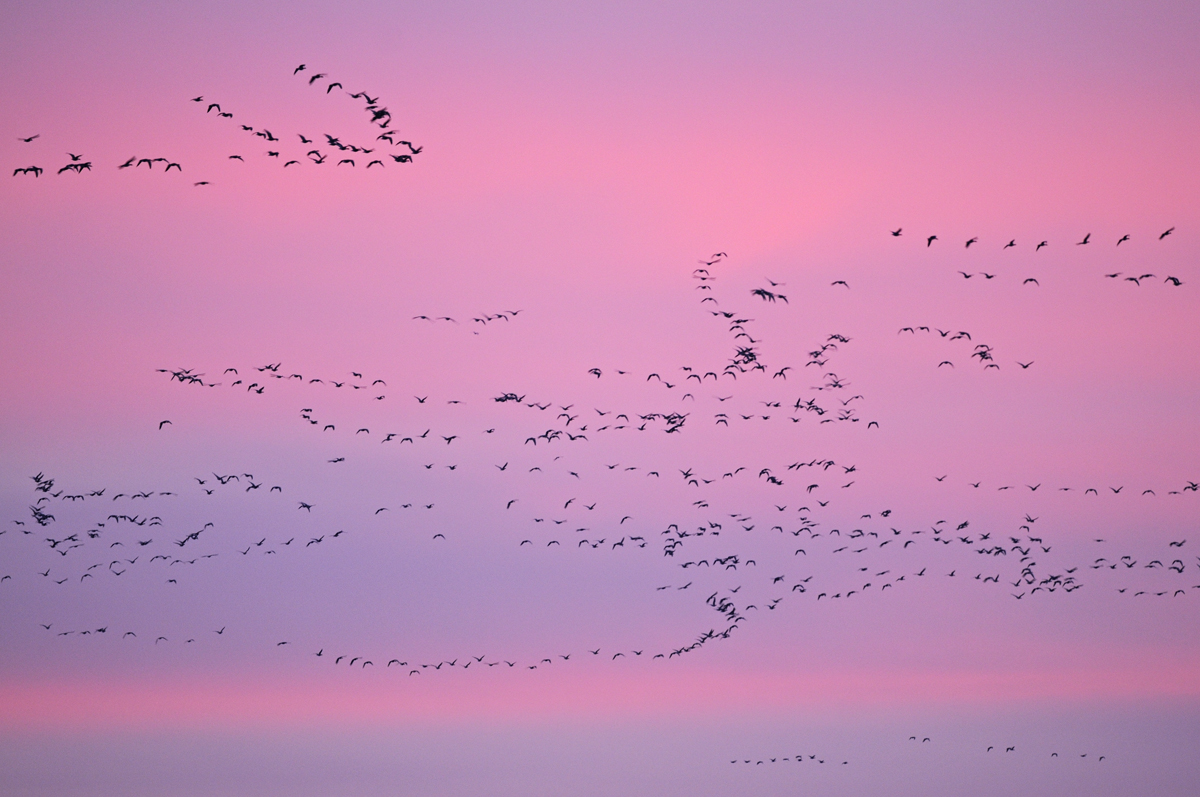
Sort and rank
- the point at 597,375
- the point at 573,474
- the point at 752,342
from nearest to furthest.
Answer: the point at 597,375 < the point at 573,474 < the point at 752,342

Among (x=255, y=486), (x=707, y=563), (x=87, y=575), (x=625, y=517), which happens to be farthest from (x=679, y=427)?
(x=87, y=575)

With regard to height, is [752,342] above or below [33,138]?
above

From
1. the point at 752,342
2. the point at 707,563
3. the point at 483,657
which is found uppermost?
the point at 752,342

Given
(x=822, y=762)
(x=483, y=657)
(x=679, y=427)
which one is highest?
(x=679, y=427)

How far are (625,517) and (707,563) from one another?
9440 mm

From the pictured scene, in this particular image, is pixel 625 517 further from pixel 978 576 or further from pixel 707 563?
pixel 978 576

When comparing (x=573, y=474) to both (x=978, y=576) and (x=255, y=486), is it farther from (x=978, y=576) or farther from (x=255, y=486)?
(x=978, y=576)

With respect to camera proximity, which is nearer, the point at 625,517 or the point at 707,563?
the point at 625,517

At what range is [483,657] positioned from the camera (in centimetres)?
6662

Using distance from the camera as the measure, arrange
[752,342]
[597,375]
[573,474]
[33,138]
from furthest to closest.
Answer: [752,342]
[573,474]
[597,375]
[33,138]

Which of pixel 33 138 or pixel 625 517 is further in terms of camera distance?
pixel 625 517

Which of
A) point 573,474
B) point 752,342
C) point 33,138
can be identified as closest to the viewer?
point 33,138

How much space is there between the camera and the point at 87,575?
235 feet

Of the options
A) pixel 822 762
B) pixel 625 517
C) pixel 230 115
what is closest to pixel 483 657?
pixel 625 517
